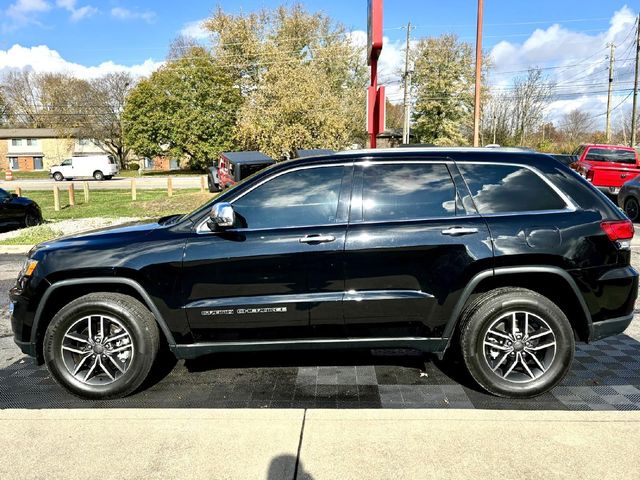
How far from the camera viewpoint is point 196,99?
4578 centimetres

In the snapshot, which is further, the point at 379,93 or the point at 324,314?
the point at 379,93

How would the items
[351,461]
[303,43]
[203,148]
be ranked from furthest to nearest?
[303,43] < [203,148] < [351,461]

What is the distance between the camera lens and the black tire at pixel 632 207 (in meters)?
13.5

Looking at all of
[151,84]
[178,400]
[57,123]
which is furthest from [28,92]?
[178,400]

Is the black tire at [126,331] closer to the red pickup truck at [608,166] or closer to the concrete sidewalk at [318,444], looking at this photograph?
the concrete sidewalk at [318,444]

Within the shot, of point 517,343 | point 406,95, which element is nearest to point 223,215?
point 517,343

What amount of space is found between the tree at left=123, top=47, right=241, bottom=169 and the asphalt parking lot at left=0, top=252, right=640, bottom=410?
42.3m

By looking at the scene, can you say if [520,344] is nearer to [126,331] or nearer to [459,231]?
[459,231]

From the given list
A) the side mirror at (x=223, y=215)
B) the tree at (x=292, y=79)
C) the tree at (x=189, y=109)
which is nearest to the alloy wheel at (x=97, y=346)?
the side mirror at (x=223, y=215)

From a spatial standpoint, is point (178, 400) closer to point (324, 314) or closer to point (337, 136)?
point (324, 314)

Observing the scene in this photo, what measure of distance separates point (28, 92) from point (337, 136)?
62.9 metres

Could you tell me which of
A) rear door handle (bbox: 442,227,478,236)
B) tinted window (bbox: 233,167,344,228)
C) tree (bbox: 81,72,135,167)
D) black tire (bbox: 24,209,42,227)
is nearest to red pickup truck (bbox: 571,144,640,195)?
rear door handle (bbox: 442,227,478,236)

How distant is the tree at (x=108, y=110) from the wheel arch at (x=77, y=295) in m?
60.2

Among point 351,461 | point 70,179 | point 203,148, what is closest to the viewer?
point 351,461
